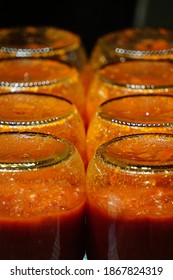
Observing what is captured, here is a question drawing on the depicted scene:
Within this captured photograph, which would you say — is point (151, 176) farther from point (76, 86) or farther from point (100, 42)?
point (100, 42)

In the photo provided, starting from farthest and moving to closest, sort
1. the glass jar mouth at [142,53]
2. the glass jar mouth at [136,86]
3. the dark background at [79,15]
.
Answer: the dark background at [79,15] < the glass jar mouth at [142,53] < the glass jar mouth at [136,86]

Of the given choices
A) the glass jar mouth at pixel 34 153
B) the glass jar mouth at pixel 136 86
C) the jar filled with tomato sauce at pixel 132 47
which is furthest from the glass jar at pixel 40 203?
the jar filled with tomato sauce at pixel 132 47

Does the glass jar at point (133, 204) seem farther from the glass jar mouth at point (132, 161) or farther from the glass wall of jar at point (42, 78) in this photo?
the glass wall of jar at point (42, 78)

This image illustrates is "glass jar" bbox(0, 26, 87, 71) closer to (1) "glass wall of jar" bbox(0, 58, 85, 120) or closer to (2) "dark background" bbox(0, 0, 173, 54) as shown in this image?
(1) "glass wall of jar" bbox(0, 58, 85, 120)

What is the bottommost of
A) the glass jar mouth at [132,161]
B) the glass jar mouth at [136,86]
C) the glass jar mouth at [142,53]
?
the glass jar mouth at [142,53]

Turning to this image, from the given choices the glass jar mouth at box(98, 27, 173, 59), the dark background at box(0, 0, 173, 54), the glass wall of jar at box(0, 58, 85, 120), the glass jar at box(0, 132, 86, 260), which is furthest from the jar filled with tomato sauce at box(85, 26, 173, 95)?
the glass jar at box(0, 132, 86, 260)

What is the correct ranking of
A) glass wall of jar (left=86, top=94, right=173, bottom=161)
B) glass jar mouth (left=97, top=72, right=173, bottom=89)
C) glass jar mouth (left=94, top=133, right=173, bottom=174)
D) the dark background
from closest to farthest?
glass jar mouth (left=94, top=133, right=173, bottom=174), glass wall of jar (left=86, top=94, right=173, bottom=161), glass jar mouth (left=97, top=72, right=173, bottom=89), the dark background
